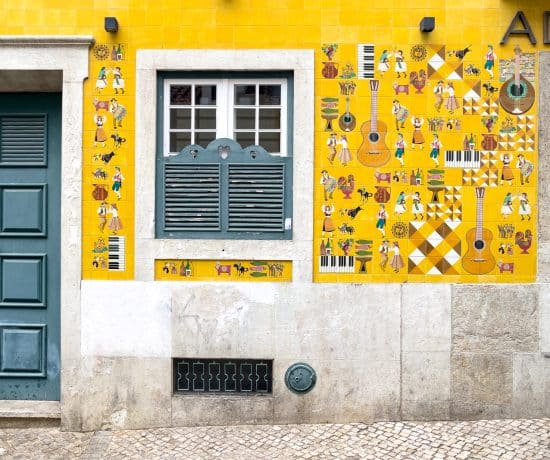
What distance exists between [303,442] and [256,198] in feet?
8.18

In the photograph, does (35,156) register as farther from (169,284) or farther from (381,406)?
(381,406)

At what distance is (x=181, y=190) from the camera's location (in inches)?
210

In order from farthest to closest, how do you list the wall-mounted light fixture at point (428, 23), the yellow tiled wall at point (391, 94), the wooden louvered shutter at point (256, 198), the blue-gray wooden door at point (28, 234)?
the blue-gray wooden door at point (28, 234) < the wooden louvered shutter at point (256, 198) < the yellow tiled wall at point (391, 94) < the wall-mounted light fixture at point (428, 23)

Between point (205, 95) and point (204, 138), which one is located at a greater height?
point (205, 95)

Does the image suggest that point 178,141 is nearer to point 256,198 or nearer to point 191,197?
point 191,197

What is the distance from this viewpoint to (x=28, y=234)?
5.62 m

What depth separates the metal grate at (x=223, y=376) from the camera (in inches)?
213

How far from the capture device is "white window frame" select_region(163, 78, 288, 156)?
5.37 m

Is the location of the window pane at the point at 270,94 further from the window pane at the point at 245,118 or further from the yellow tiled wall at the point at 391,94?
the yellow tiled wall at the point at 391,94

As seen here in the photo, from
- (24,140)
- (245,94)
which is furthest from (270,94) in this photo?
(24,140)

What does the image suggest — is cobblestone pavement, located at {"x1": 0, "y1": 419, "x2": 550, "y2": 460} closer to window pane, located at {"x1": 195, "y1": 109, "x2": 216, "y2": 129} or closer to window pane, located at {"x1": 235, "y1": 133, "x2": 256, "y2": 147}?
window pane, located at {"x1": 235, "y1": 133, "x2": 256, "y2": 147}

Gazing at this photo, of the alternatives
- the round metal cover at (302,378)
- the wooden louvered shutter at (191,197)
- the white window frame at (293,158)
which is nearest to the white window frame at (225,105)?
the white window frame at (293,158)

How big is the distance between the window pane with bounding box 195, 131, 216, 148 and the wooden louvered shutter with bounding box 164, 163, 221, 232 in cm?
25

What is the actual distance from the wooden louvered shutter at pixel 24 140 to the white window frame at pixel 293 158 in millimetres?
1249
